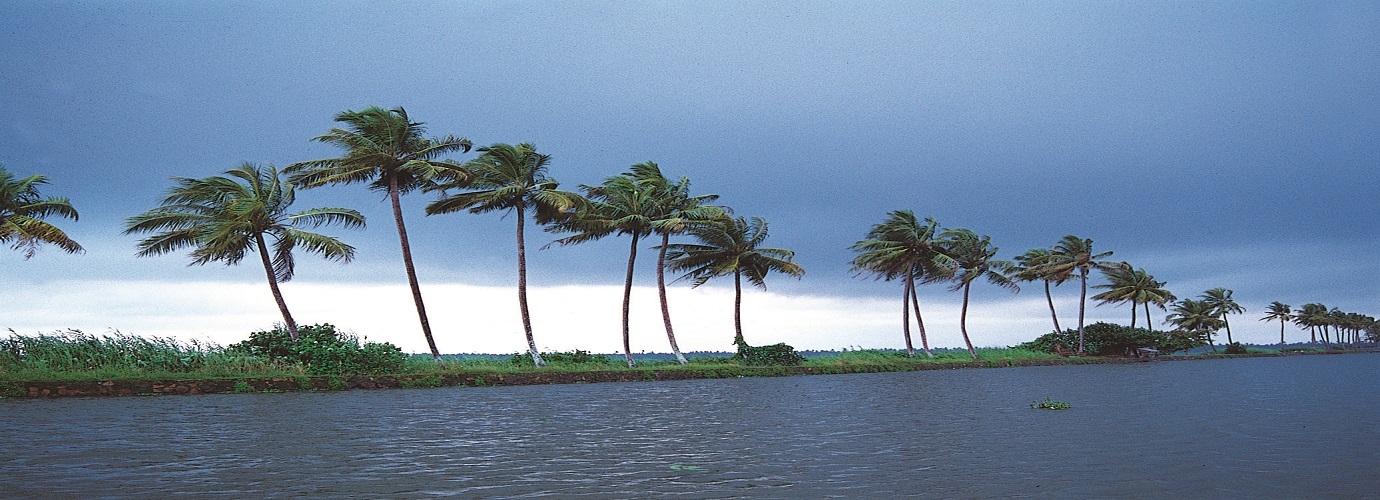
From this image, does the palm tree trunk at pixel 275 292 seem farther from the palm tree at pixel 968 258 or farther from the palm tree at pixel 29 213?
the palm tree at pixel 968 258

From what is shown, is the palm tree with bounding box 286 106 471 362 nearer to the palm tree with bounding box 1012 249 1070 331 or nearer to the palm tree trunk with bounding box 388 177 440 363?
the palm tree trunk with bounding box 388 177 440 363

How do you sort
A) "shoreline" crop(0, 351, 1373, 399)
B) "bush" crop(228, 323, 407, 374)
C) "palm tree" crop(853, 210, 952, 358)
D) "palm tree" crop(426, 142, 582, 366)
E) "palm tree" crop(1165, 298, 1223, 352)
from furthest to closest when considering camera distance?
"palm tree" crop(1165, 298, 1223, 352) < "palm tree" crop(853, 210, 952, 358) < "palm tree" crop(426, 142, 582, 366) < "bush" crop(228, 323, 407, 374) < "shoreline" crop(0, 351, 1373, 399)

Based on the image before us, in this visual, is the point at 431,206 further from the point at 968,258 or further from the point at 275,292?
the point at 968,258

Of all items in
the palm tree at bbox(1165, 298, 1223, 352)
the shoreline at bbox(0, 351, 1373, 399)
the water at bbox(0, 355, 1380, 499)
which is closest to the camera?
the water at bbox(0, 355, 1380, 499)

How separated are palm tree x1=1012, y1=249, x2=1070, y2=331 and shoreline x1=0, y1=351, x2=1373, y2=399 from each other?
26653 millimetres

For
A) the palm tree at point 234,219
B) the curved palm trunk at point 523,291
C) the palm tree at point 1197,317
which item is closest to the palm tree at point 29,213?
the palm tree at point 234,219

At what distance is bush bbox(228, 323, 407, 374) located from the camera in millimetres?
32500

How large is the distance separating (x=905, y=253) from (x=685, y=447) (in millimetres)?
47959

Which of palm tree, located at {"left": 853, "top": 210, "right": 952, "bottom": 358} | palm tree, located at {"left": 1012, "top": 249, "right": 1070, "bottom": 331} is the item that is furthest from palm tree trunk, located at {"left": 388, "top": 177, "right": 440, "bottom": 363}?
palm tree, located at {"left": 1012, "top": 249, "right": 1070, "bottom": 331}

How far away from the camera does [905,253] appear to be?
6009 centimetres

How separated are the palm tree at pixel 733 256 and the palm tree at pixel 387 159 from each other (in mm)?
16417

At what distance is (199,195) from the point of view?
35.4 metres

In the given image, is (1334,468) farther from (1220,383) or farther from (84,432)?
(1220,383)

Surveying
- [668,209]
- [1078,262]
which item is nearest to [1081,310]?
[1078,262]
